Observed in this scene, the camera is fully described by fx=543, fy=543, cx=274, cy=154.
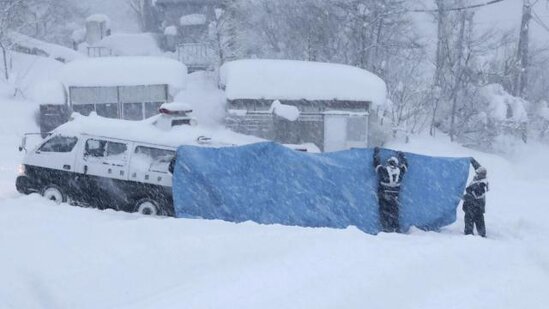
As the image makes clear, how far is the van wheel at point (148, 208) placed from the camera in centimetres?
1073

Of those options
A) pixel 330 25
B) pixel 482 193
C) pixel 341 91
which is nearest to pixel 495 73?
pixel 330 25

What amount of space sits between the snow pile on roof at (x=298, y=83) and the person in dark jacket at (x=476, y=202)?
31.0 ft

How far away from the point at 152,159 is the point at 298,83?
9.63 meters

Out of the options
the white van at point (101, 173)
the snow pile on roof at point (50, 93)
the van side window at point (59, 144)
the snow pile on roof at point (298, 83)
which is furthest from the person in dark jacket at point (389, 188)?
the snow pile on roof at point (50, 93)

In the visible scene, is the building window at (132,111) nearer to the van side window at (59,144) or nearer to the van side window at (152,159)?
the van side window at (59,144)

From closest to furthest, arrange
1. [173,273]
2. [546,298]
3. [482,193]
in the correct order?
[546,298]
[173,273]
[482,193]

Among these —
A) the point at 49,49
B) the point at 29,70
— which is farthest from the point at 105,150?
the point at 49,49

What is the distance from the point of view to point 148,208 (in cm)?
1075

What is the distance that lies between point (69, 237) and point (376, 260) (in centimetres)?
412

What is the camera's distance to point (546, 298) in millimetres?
5953

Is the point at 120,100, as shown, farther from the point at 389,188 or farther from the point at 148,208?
the point at 389,188

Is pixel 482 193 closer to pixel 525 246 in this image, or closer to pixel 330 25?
pixel 525 246

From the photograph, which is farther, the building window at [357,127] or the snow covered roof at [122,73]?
the building window at [357,127]

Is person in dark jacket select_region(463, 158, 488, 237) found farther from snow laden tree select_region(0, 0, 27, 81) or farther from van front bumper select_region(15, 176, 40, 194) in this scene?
snow laden tree select_region(0, 0, 27, 81)
